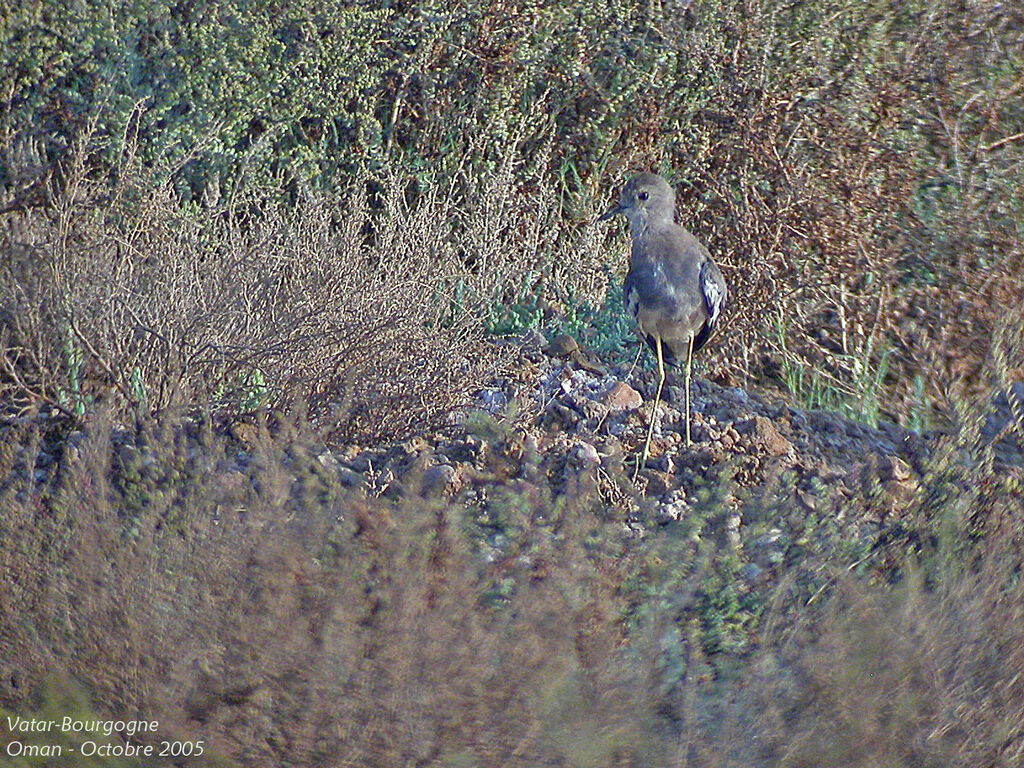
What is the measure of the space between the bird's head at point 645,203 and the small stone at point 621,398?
25.7 inches

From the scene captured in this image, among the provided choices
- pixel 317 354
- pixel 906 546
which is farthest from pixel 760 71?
pixel 906 546

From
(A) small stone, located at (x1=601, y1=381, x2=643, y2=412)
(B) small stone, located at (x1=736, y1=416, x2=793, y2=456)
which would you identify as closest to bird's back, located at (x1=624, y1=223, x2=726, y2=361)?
(A) small stone, located at (x1=601, y1=381, x2=643, y2=412)

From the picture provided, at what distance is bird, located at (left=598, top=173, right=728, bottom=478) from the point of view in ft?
17.4

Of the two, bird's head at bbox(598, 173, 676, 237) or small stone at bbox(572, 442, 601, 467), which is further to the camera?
bird's head at bbox(598, 173, 676, 237)

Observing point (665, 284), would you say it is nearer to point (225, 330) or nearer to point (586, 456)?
point (586, 456)

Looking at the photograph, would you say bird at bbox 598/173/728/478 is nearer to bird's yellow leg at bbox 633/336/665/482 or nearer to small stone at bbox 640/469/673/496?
bird's yellow leg at bbox 633/336/665/482

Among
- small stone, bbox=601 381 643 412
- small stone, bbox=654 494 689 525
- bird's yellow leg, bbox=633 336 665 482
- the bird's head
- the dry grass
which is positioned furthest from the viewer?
the bird's head

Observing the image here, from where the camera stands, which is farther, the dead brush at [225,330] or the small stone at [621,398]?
the small stone at [621,398]

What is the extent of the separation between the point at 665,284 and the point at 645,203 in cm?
45

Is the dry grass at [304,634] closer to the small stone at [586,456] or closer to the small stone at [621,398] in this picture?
the small stone at [586,456]

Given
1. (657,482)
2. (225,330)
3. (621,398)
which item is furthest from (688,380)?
(225,330)

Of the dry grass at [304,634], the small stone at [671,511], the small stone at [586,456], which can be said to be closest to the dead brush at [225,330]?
the small stone at [586,456]

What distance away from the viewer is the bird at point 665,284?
17.4ft

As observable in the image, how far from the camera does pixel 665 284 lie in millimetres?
5305
